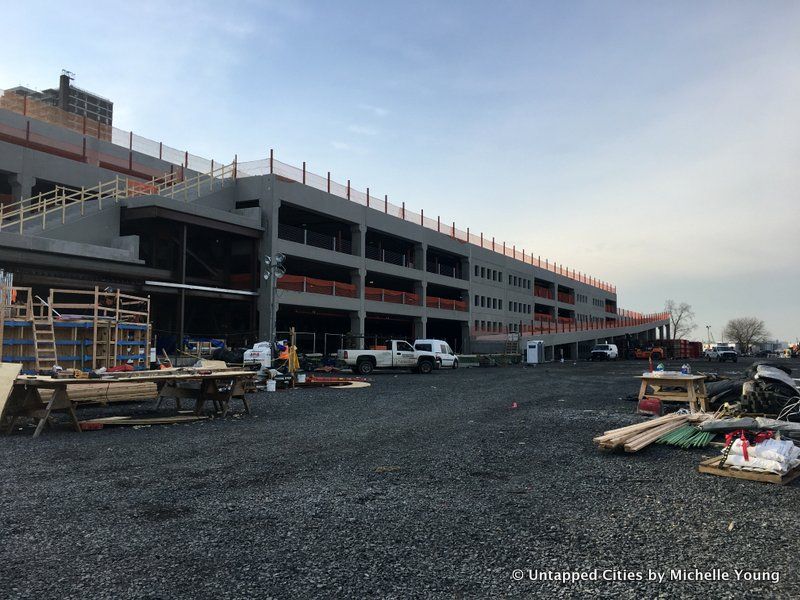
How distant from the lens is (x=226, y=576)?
410 cm

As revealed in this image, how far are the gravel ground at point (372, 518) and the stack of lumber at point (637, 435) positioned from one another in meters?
0.20

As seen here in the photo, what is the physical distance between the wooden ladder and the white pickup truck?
53.4 feet

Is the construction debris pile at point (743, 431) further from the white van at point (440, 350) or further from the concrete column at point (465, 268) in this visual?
the concrete column at point (465, 268)

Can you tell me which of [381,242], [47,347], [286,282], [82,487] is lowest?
[82,487]

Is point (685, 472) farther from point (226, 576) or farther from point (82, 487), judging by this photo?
point (82, 487)

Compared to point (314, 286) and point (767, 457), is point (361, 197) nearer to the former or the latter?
point (314, 286)

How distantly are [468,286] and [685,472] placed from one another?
5252 cm

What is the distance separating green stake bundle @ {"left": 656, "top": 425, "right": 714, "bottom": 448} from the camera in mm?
9320

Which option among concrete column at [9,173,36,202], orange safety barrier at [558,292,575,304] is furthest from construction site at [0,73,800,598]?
orange safety barrier at [558,292,575,304]

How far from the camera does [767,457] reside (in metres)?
7.25

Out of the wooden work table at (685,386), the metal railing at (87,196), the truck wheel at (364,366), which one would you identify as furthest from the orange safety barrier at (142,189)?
the wooden work table at (685,386)

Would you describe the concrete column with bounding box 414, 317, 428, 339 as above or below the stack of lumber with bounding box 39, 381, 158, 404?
Result: above

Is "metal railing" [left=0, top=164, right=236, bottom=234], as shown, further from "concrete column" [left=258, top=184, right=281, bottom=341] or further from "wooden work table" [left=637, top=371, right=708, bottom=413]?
"wooden work table" [left=637, top=371, right=708, bottom=413]

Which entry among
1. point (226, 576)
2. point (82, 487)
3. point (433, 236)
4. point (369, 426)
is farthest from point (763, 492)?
point (433, 236)
